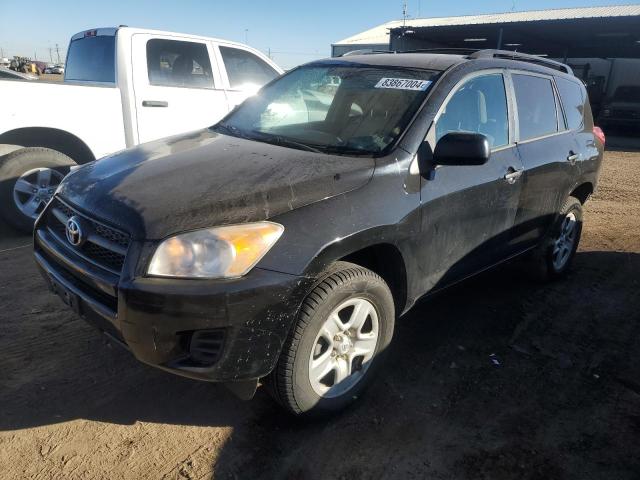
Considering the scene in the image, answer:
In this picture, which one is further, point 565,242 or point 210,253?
point 565,242

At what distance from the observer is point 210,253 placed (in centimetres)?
211

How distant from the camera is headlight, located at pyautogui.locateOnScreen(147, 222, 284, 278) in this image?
208 cm

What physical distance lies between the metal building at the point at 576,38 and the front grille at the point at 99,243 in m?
19.8

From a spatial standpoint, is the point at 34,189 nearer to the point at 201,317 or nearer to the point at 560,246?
the point at 201,317

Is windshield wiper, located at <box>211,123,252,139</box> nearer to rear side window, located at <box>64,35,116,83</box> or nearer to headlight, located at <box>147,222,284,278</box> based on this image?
headlight, located at <box>147,222,284,278</box>

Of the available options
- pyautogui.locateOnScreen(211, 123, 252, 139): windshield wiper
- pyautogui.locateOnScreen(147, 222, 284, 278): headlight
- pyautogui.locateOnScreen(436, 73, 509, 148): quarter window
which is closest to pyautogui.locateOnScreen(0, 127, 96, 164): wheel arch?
pyautogui.locateOnScreen(211, 123, 252, 139): windshield wiper

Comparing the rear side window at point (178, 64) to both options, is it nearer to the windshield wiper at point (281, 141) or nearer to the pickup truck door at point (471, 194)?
the windshield wiper at point (281, 141)

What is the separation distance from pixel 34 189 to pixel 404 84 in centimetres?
399

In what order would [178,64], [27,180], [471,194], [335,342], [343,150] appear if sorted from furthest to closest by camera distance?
[178,64]
[27,180]
[471,194]
[343,150]
[335,342]

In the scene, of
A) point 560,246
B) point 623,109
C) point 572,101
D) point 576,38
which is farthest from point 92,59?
point 576,38

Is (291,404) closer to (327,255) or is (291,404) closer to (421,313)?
(327,255)

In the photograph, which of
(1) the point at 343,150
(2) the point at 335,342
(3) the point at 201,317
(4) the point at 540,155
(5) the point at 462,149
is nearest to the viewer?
(3) the point at 201,317

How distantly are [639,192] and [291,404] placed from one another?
27.6 feet

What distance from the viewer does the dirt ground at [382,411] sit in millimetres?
2371
